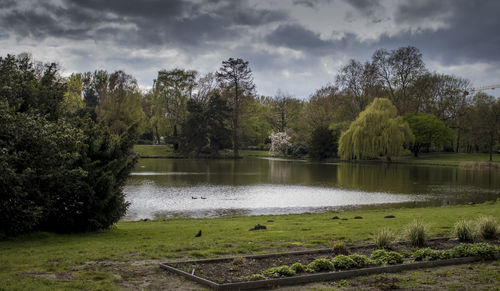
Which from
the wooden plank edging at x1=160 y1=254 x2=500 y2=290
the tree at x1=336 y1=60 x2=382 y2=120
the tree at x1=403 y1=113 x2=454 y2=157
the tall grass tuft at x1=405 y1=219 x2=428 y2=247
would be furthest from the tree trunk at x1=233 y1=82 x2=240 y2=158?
the wooden plank edging at x1=160 y1=254 x2=500 y2=290

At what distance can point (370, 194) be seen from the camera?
99.8ft

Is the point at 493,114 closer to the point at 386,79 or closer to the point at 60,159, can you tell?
the point at 386,79

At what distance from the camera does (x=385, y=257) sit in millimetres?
8734

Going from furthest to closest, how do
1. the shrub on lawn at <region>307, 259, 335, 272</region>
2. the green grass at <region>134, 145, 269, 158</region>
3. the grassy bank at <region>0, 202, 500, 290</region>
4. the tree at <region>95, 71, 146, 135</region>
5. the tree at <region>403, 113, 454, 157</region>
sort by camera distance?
the green grass at <region>134, 145, 269, 158</region> < the tree at <region>95, 71, 146, 135</region> < the tree at <region>403, 113, 454, 157</region> < the shrub on lawn at <region>307, 259, 335, 272</region> < the grassy bank at <region>0, 202, 500, 290</region>

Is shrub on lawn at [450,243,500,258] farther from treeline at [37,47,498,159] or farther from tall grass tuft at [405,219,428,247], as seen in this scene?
treeline at [37,47,498,159]

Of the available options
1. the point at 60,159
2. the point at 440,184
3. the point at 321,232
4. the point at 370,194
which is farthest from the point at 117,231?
the point at 440,184

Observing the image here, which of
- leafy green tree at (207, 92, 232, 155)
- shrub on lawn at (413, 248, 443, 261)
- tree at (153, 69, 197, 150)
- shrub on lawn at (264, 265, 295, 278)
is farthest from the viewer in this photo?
tree at (153, 69, 197, 150)

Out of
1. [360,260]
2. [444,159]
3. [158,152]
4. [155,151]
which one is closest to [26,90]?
[360,260]

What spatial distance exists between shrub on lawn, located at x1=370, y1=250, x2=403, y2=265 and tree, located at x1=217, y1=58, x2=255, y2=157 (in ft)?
250

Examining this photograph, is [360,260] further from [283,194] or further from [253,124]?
[253,124]

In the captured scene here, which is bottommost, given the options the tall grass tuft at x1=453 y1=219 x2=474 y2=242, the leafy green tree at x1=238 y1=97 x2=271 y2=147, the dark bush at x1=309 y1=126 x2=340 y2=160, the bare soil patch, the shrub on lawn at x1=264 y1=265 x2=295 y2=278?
the bare soil patch

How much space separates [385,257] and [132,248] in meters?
6.09

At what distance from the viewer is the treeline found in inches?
2992

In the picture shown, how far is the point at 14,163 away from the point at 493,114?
73.6m
